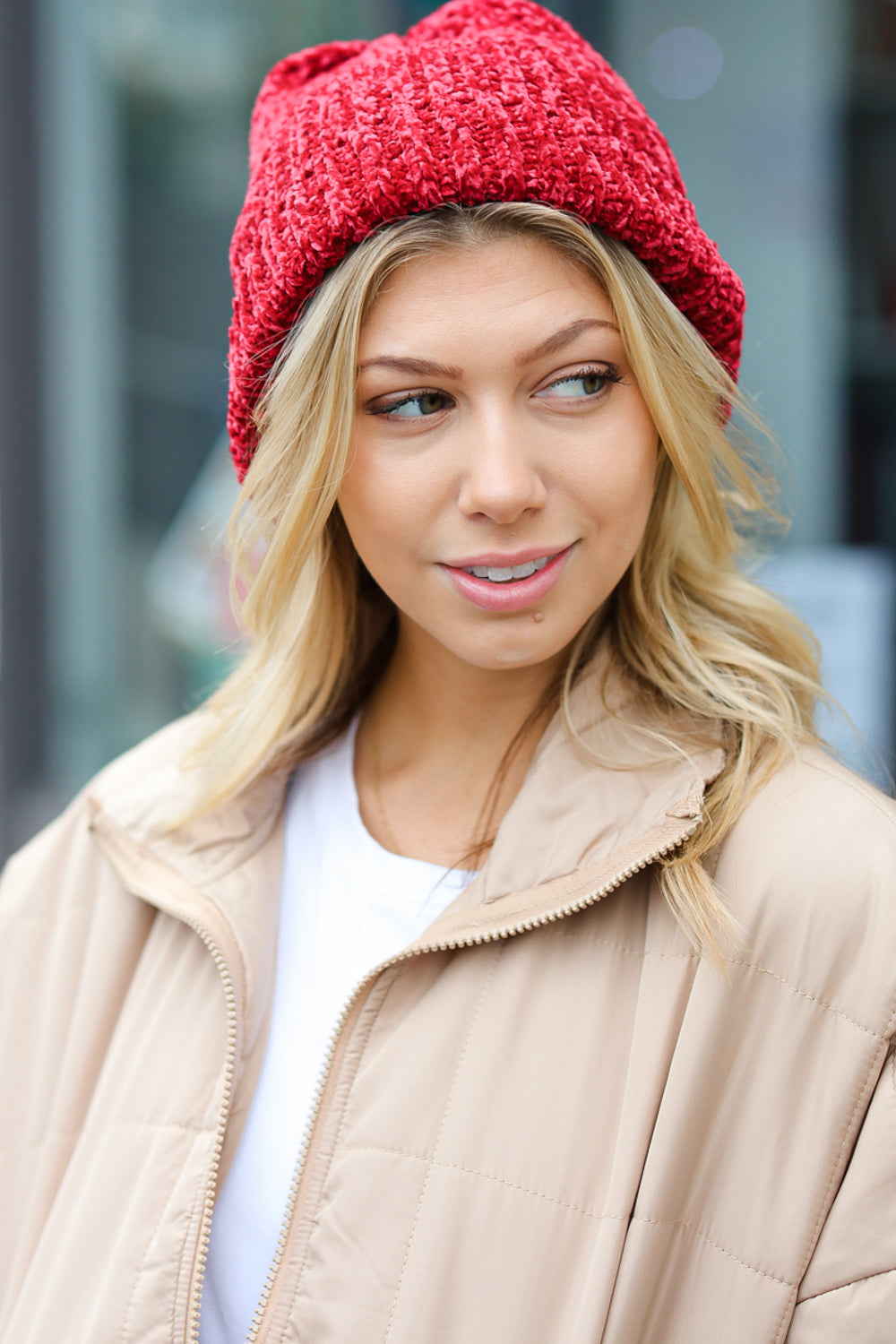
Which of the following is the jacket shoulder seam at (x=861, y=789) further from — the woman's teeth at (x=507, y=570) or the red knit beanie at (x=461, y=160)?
the red knit beanie at (x=461, y=160)

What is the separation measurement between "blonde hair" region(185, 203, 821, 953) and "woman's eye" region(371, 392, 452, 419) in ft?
0.16

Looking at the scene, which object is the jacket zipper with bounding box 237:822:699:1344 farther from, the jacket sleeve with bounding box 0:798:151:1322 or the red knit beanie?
the red knit beanie

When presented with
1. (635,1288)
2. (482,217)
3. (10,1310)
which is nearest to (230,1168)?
(10,1310)

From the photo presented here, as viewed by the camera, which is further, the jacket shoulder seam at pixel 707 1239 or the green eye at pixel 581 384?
the green eye at pixel 581 384

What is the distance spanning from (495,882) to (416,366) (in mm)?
533

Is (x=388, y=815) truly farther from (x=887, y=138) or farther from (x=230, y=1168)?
(x=887, y=138)

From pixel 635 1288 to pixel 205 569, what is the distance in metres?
2.66

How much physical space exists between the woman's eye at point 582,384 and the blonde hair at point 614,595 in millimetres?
39

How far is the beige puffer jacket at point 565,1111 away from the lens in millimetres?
1089

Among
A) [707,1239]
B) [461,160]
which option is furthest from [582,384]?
[707,1239]

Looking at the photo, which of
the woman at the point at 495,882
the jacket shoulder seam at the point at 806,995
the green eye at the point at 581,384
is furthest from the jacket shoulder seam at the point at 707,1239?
the green eye at the point at 581,384

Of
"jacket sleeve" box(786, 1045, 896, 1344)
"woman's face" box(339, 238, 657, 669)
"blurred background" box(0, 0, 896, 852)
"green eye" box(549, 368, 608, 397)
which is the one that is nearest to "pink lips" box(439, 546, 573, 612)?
"woman's face" box(339, 238, 657, 669)

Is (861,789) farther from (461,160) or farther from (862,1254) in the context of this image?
(461,160)

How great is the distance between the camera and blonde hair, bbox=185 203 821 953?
1.22 meters
